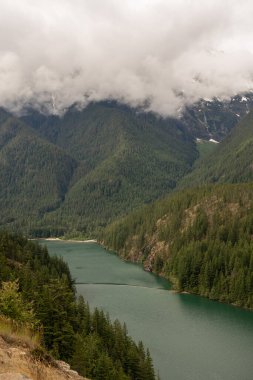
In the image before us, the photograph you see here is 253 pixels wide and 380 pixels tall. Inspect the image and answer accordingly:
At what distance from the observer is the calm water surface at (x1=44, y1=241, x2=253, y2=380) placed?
8956cm

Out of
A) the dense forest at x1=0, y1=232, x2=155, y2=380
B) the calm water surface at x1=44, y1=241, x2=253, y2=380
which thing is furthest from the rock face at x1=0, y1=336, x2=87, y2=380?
the calm water surface at x1=44, y1=241, x2=253, y2=380

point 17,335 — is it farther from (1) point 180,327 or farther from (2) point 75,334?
(1) point 180,327

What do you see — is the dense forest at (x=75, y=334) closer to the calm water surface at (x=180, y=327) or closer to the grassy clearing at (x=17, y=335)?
the calm water surface at (x=180, y=327)

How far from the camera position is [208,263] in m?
168

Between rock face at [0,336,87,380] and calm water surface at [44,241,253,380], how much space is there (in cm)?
6928

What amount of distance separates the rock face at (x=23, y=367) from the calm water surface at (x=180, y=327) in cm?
6928

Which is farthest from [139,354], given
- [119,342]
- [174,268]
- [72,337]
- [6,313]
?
[174,268]

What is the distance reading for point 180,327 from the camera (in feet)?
386

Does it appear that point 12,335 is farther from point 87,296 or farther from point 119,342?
point 87,296

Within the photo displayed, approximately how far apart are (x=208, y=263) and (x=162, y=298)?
25.3 meters

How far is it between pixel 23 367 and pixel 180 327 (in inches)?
4140

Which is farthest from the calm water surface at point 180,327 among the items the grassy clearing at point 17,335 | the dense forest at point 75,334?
the grassy clearing at point 17,335

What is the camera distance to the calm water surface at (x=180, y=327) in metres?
89.6

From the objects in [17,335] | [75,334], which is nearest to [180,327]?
[75,334]
